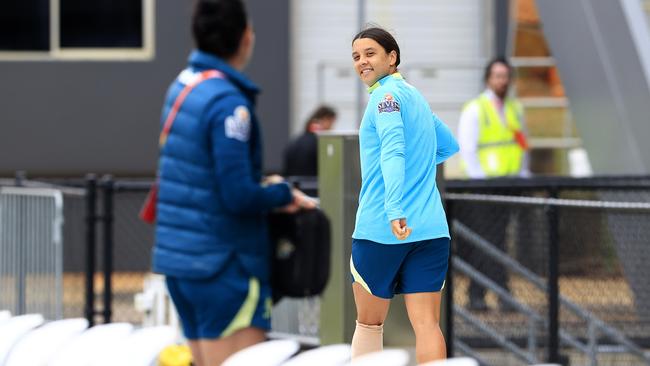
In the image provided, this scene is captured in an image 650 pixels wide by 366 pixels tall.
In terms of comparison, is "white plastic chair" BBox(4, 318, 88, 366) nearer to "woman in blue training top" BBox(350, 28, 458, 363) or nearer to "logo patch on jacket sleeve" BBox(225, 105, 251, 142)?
"woman in blue training top" BBox(350, 28, 458, 363)

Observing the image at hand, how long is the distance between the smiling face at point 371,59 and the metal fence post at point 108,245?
21.7 ft

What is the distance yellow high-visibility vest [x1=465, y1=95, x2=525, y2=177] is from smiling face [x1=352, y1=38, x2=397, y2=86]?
26.1 feet

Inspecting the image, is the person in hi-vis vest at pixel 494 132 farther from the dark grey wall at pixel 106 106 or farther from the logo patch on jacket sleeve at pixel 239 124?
the dark grey wall at pixel 106 106

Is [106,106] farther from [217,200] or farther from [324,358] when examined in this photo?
[324,358]

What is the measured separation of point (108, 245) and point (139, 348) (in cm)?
751

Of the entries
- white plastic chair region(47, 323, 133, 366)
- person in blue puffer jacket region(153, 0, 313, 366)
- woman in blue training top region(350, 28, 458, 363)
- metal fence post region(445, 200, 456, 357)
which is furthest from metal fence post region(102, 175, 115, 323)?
white plastic chair region(47, 323, 133, 366)

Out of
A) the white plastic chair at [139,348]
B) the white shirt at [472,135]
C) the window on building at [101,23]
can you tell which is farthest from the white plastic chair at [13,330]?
the window on building at [101,23]

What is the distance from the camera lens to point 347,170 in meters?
6.97

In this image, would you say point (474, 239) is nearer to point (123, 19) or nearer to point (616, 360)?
point (616, 360)

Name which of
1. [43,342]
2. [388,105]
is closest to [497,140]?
[388,105]

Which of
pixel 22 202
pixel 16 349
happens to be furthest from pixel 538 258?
pixel 16 349

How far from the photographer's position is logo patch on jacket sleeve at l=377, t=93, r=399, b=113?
391 centimetres

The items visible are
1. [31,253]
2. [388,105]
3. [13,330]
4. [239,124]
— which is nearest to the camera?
[13,330]

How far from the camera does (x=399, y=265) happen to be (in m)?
4.36
